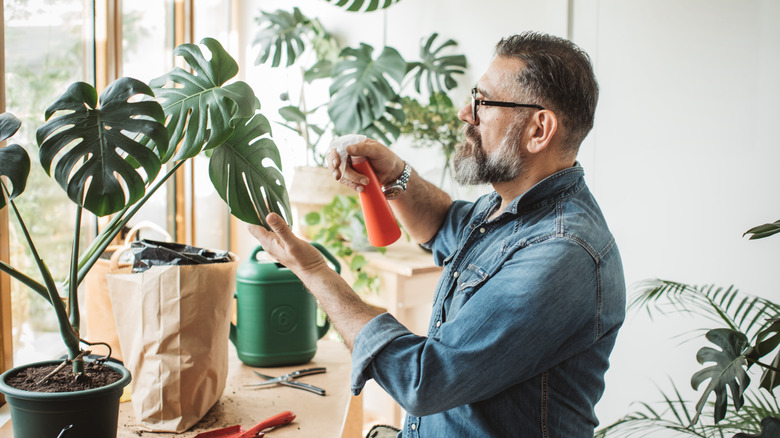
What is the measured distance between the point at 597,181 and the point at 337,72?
119cm

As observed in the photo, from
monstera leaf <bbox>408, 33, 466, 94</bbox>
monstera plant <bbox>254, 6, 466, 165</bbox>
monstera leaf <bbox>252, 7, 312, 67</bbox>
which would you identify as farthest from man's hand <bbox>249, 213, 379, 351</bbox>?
monstera leaf <bbox>252, 7, 312, 67</bbox>

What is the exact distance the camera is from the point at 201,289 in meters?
1.14

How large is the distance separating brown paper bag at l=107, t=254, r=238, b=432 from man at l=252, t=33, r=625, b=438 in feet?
0.56

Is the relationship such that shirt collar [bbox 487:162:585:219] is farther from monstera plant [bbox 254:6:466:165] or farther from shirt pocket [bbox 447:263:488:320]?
monstera plant [bbox 254:6:466:165]

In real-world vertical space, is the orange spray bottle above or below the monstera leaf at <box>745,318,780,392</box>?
above

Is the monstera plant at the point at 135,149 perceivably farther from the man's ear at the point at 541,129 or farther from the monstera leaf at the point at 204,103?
the man's ear at the point at 541,129

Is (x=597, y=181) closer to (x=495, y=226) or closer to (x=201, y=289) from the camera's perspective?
(x=495, y=226)

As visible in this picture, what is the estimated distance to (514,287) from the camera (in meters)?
0.95

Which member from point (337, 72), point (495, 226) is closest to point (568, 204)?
point (495, 226)

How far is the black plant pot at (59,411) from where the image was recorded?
2.83 feet

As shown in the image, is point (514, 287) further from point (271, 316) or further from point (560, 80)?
point (271, 316)

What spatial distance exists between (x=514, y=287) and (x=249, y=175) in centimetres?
55

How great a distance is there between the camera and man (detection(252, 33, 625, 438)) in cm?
95

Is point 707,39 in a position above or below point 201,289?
above
